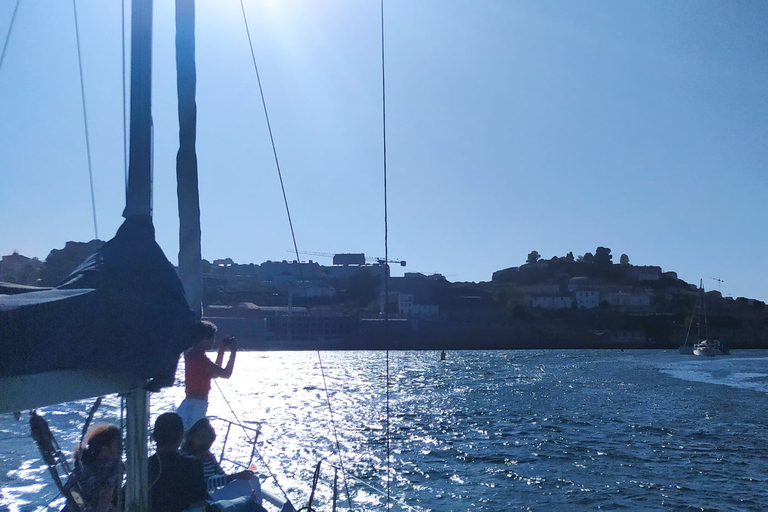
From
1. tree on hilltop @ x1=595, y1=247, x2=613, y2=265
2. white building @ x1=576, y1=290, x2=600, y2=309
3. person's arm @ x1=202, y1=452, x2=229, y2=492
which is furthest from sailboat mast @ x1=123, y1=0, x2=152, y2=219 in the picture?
tree on hilltop @ x1=595, y1=247, x2=613, y2=265

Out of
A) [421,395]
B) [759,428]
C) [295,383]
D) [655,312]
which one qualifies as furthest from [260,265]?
[759,428]

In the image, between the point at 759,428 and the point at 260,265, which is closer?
the point at 759,428

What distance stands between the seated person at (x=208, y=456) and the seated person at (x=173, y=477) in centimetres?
42

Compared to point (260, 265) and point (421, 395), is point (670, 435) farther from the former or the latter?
point (260, 265)

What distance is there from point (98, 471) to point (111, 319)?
31.9 inches

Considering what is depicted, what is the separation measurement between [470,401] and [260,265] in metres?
101

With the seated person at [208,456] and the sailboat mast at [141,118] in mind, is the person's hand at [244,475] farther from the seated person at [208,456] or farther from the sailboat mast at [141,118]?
the sailboat mast at [141,118]

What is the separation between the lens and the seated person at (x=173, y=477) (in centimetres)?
307

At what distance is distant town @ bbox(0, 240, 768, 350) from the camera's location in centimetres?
8969

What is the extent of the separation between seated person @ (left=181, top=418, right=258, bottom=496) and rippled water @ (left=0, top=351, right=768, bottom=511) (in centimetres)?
A: 53

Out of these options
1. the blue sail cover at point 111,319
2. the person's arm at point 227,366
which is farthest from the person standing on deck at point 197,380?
the blue sail cover at point 111,319

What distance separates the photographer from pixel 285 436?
15875 mm

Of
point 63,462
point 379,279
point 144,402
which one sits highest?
point 379,279

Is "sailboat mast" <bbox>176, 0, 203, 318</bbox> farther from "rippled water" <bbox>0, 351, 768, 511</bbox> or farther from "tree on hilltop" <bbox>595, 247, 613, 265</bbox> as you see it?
"tree on hilltop" <bbox>595, 247, 613, 265</bbox>
